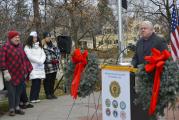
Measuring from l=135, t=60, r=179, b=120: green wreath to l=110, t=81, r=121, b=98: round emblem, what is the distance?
686 mm

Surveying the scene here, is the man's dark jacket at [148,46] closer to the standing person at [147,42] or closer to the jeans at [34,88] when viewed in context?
the standing person at [147,42]

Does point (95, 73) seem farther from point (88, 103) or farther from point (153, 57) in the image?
point (88, 103)

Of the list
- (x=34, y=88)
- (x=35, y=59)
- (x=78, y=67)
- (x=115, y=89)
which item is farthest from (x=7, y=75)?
(x=115, y=89)

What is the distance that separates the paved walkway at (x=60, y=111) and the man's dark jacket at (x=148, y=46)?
2046mm

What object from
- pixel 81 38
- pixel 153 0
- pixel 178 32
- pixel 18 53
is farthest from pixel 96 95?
pixel 153 0

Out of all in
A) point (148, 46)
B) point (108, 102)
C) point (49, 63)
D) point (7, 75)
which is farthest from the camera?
point (49, 63)

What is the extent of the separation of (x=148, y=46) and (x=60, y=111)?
3.48 m

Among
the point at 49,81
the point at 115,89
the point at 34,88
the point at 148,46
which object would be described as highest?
the point at 148,46

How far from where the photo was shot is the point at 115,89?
7285 mm

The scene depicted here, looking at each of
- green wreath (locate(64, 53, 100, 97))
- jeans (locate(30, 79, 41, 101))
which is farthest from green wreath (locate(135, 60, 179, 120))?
jeans (locate(30, 79, 41, 101))

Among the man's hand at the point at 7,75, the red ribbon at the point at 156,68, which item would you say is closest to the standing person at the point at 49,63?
the man's hand at the point at 7,75

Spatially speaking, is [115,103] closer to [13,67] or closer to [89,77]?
[89,77]

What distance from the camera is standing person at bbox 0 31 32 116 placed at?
9.84 meters

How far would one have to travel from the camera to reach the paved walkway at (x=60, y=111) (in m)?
9.85
